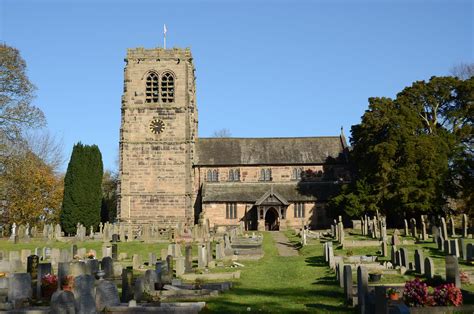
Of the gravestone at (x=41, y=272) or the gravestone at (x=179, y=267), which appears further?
the gravestone at (x=179, y=267)

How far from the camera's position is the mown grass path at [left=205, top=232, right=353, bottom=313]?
47.6ft

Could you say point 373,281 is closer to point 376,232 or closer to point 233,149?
point 376,232

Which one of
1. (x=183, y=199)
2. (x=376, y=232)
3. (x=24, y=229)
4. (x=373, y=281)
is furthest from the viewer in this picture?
(x=183, y=199)

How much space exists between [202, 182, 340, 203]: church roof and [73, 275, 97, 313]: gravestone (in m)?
43.1

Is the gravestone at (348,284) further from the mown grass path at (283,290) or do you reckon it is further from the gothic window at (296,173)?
the gothic window at (296,173)

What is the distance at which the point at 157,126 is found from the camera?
55.8 metres

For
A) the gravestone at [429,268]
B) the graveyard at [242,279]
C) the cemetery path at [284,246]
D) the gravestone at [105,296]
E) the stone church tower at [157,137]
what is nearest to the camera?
the gravestone at [105,296]

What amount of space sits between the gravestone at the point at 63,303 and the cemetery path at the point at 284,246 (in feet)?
73.8

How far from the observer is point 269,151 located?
60094 millimetres

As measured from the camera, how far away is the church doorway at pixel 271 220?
2221 inches

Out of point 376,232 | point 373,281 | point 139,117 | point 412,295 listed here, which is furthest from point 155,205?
point 412,295

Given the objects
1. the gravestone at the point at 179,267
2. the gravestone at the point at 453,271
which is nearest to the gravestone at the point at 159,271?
the gravestone at the point at 179,267

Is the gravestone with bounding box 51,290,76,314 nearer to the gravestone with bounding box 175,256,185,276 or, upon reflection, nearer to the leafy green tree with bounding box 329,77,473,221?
the gravestone with bounding box 175,256,185,276

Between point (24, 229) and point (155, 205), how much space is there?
12747 mm
